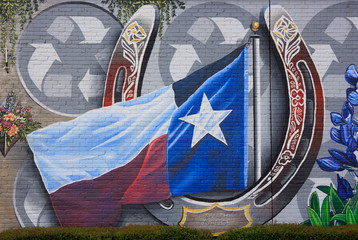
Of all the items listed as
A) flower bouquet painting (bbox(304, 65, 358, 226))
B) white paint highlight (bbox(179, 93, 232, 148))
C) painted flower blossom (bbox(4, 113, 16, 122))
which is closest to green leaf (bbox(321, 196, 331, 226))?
flower bouquet painting (bbox(304, 65, 358, 226))

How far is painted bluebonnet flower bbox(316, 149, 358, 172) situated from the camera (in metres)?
7.94

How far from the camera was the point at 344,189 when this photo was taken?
7.94 metres

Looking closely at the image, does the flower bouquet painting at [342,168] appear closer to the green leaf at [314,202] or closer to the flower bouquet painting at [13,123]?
the green leaf at [314,202]

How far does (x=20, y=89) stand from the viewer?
7.95 meters

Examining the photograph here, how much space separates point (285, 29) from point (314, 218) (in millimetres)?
3582

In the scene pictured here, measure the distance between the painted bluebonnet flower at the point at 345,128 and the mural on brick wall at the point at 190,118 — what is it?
0.7 inches

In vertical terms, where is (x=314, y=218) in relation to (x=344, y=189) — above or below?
below

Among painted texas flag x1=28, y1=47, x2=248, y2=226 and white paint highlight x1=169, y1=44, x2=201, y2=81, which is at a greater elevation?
white paint highlight x1=169, y1=44, x2=201, y2=81

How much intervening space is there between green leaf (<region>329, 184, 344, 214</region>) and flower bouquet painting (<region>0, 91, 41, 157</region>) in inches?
221

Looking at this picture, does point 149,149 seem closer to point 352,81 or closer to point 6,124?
point 6,124

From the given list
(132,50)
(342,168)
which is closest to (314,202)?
(342,168)

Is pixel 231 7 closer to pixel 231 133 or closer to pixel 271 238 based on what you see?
pixel 231 133

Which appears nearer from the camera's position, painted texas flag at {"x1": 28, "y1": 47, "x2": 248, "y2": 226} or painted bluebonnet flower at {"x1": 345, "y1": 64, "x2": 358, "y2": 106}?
painted texas flag at {"x1": 28, "y1": 47, "x2": 248, "y2": 226}

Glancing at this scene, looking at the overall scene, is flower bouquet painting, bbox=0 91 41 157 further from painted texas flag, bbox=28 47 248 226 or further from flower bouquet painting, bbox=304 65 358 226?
flower bouquet painting, bbox=304 65 358 226
